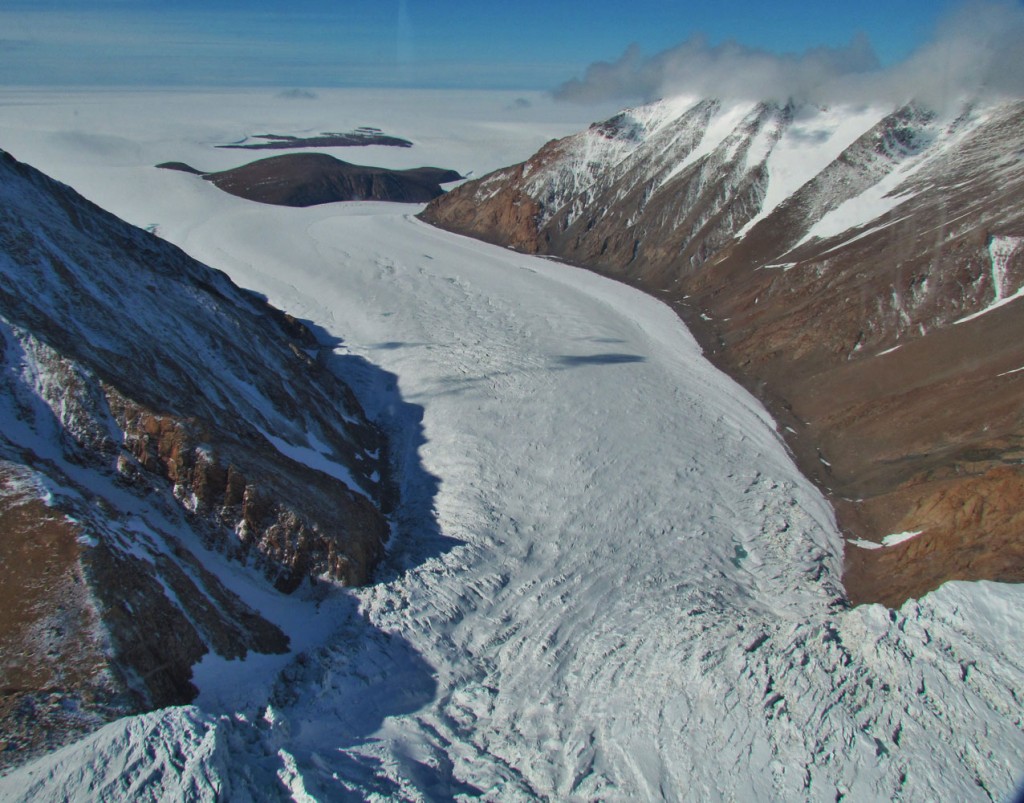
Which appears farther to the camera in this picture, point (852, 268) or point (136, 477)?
point (852, 268)

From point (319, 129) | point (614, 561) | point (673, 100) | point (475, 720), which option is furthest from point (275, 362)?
point (319, 129)

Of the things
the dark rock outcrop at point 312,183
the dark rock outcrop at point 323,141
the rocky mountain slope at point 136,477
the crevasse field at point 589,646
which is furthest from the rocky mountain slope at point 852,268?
the dark rock outcrop at point 323,141

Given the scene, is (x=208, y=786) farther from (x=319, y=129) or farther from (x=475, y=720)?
(x=319, y=129)

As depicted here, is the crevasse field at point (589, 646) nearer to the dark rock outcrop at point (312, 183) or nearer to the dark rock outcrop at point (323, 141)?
the dark rock outcrop at point (312, 183)

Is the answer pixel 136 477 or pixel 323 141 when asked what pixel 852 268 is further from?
pixel 323 141

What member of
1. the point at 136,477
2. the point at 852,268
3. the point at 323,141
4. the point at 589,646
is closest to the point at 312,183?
the point at 323,141

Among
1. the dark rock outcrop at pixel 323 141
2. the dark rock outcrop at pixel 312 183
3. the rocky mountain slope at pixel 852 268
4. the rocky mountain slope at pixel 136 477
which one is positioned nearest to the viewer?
the rocky mountain slope at pixel 136 477
